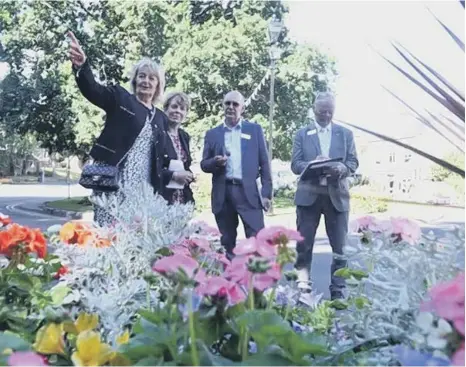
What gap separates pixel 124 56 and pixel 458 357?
7.95 ft

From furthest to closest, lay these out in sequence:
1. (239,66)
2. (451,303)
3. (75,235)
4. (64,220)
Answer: (64,220) < (239,66) < (75,235) < (451,303)

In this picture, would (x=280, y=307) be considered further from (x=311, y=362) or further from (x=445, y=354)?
(x=445, y=354)

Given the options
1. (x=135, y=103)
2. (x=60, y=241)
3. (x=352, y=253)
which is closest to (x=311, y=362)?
(x=352, y=253)

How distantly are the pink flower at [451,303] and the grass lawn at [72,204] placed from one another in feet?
9.66

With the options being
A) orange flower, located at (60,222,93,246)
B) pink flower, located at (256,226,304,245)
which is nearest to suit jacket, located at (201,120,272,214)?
orange flower, located at (60,222,93,246)

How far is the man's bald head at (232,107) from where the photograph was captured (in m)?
2.42

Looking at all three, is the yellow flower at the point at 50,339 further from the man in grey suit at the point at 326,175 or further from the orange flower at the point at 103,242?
the man in grey suit at the point at 326,175

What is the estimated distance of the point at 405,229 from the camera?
94cm

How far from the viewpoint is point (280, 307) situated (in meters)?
0.87

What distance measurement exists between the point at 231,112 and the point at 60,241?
1411 millimetres

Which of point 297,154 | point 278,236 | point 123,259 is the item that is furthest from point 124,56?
point 278,236

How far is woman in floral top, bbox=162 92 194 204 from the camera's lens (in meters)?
2.08

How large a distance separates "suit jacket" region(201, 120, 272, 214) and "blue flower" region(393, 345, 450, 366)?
1902 mm

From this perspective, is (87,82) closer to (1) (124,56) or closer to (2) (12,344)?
(1) (124,56)
